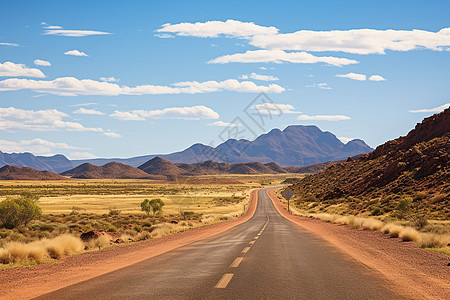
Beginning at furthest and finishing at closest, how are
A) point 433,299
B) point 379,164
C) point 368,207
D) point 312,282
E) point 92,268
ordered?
1. point 379,164
2. point 368,207
3. point 92,268
4. point 312,282
5. point 433,299

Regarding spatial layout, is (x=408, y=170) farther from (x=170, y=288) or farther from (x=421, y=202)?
(x=170, y=288)

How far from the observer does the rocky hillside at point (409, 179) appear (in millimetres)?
46469

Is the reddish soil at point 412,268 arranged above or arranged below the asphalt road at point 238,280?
below

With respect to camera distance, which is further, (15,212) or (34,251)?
(15,212)

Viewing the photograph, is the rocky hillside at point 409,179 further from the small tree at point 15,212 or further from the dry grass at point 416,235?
the small tree at point 15,212

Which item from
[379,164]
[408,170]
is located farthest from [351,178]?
[408,170]

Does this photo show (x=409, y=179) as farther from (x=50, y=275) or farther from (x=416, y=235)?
(x=50, y=275)

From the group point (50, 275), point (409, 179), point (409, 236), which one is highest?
point (409, 179)

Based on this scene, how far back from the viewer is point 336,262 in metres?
12.3

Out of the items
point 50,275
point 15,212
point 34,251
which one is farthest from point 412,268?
point 15,212

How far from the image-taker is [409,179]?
57094 mm

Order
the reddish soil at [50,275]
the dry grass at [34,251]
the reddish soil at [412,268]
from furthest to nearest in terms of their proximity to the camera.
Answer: the dry grass at [34,251] < the reddish soil at [50,275] < the reddish soil at [412,268]

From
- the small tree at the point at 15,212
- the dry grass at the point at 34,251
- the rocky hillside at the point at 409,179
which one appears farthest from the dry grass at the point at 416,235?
the small tree at the point at 15,212

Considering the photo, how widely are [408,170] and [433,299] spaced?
5839 centimetres
